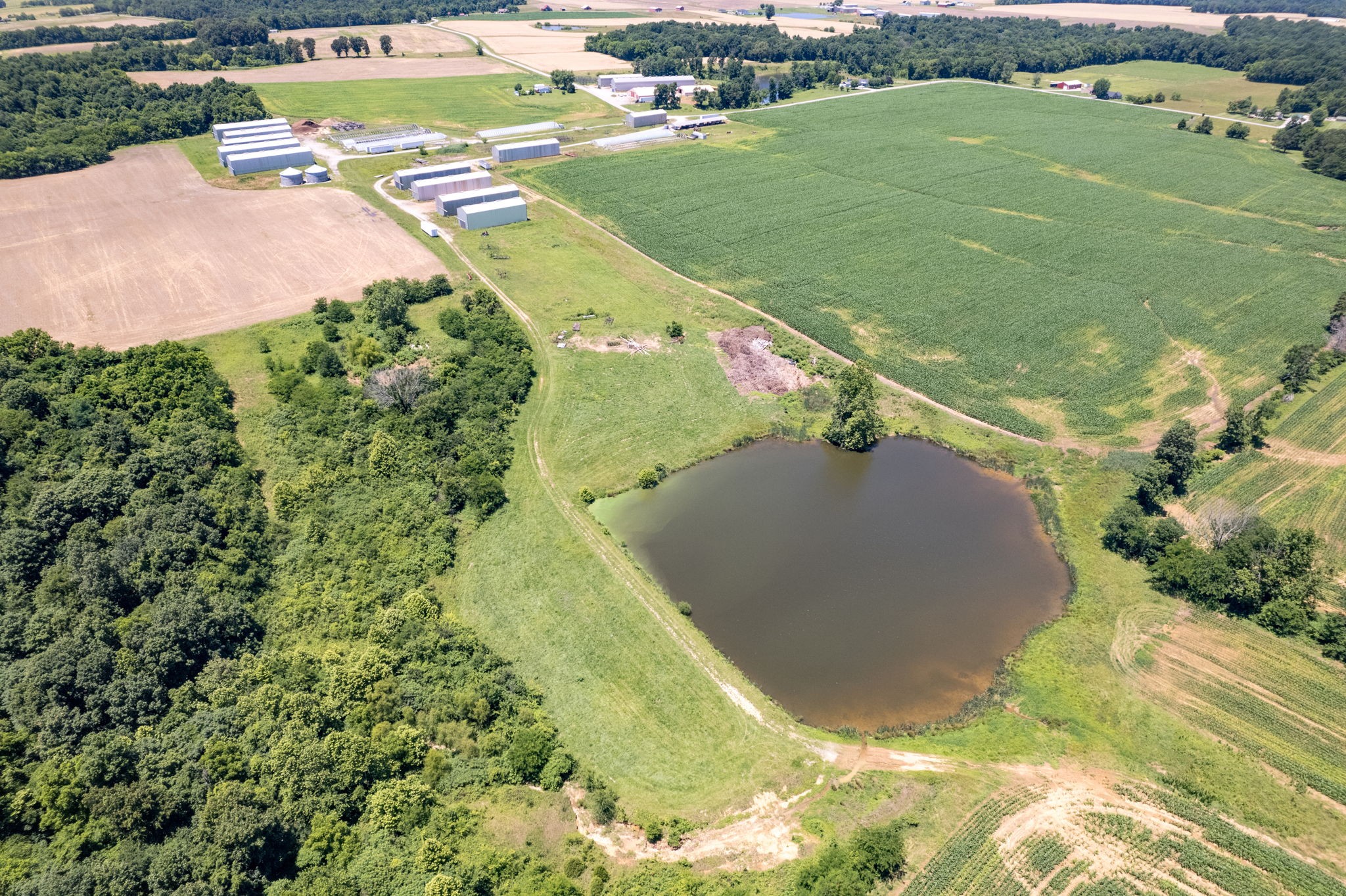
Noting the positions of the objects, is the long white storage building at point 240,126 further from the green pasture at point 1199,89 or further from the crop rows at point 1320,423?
the green pasture at point 1199,89

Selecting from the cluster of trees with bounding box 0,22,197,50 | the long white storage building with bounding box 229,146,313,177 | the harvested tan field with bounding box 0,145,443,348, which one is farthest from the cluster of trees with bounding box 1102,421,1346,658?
the cluster of trees with bounding box 0,22,197,50

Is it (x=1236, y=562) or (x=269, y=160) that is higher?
(x=269, y=160)

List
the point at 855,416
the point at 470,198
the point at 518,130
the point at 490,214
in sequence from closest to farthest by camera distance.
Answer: the point at 855,416 → the point at 490,214 → the point at 470,198 → the point at 518,130

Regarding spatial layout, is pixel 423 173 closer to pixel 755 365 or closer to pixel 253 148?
pixel 253 148

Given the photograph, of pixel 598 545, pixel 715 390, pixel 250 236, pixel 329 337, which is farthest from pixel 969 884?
pixel 250 236

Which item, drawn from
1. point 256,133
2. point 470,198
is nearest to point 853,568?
point 470,198

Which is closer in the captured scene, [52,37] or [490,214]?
[490,214]

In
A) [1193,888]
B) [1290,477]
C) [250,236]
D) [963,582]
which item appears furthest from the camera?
[250,236]

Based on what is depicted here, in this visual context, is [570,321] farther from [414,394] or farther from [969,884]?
[969,884]
